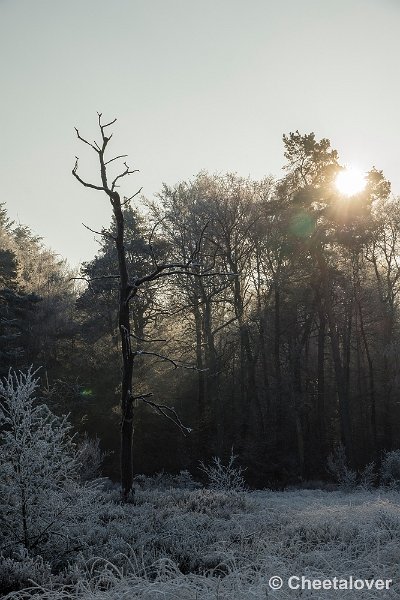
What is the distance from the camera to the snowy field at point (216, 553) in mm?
5328

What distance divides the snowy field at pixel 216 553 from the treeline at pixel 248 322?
1577 centimetres

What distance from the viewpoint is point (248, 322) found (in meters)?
33.5

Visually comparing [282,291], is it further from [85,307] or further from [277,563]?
[277,563]

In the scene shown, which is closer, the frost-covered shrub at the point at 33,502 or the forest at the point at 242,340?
the frost-covered shrub at the point at 33,502

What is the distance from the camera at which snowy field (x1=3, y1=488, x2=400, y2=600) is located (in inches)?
210

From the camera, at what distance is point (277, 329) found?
104 ft

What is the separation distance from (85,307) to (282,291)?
448 inches

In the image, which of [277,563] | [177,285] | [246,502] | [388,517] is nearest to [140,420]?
[177,285]

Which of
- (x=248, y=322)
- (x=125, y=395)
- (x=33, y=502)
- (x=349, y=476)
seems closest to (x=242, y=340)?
(x=248, y=322)

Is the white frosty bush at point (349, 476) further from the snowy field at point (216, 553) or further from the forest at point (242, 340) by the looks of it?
the snowy field at point (216, 553)

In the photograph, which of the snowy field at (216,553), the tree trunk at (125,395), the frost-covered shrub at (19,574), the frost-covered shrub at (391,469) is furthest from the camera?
the frost-covered shrub at (391,469)

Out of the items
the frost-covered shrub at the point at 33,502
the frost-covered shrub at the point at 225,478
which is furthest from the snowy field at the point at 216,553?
the frost-covered shrub at the point at 225,478
